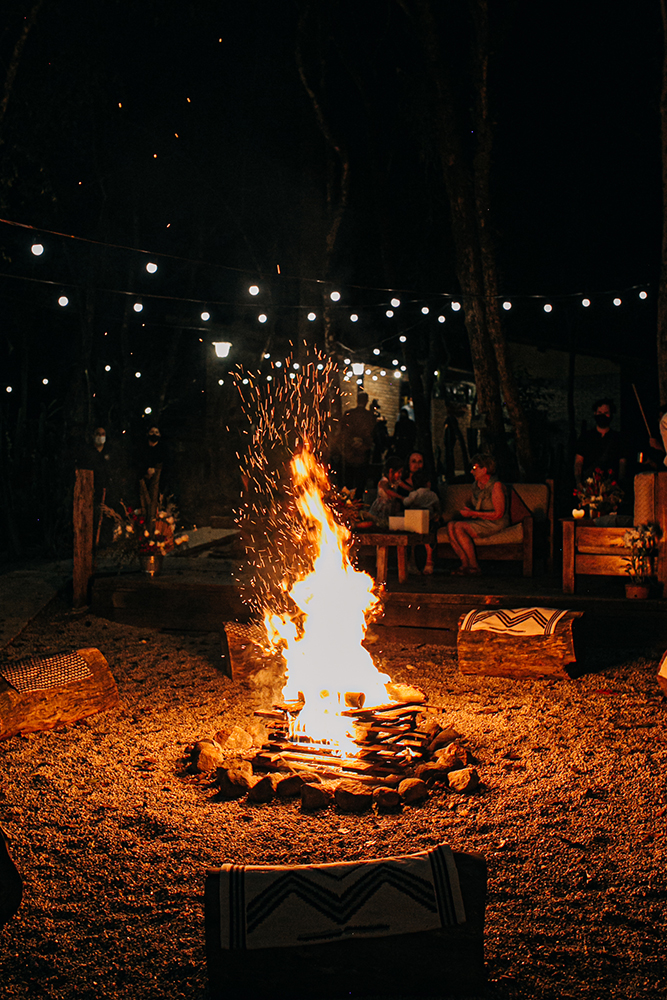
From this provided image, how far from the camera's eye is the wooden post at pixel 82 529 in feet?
25.7

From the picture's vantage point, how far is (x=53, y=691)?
4.88 metres

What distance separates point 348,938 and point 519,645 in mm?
3640

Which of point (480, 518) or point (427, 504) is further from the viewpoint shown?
point (427, 504)

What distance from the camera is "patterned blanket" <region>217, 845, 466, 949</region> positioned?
2299 millimetres

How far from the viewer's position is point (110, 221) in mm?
19578

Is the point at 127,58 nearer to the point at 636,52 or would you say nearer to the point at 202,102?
the point at 202,102

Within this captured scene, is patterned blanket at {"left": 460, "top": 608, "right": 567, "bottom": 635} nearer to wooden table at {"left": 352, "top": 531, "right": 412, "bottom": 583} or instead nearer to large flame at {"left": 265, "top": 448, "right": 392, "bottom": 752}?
large flame at {"left": 265, "top": 448, "right": 392, "bottom": 752}

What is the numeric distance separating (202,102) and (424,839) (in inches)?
785

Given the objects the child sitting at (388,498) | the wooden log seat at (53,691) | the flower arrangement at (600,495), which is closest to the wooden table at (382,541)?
the child sitting at (388,498)

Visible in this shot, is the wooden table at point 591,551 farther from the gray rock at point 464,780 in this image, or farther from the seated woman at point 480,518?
the gray rock at point 464,780

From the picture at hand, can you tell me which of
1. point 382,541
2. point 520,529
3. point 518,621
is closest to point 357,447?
point 520,529

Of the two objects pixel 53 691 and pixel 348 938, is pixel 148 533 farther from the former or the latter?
pixel 348 938

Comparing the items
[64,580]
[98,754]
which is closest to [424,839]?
[98,754]

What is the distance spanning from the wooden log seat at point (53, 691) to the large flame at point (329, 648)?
1.22 metres
